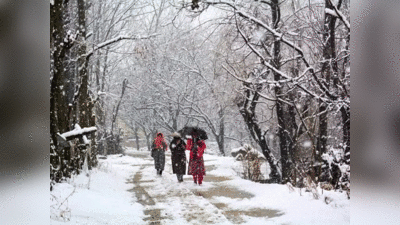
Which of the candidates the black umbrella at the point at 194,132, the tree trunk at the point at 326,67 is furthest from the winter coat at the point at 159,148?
the tree trunk at the point at 326,67

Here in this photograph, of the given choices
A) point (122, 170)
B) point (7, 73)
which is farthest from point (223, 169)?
point (7, 73)

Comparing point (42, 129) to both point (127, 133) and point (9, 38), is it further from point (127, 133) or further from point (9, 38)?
point (127, 133)

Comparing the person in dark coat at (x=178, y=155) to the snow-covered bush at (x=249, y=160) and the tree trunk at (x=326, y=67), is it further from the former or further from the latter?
the tree trunk at (x=326, y=67)

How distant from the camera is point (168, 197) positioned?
146 inches

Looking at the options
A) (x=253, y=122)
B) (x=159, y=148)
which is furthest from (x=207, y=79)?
(x=159, y=148)

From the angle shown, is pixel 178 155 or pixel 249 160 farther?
pixel 249 160

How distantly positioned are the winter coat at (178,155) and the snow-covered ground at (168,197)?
2.9 inches

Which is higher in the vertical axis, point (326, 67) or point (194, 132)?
point (326, 67)

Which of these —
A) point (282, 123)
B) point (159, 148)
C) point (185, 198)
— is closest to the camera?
point (159, 148)

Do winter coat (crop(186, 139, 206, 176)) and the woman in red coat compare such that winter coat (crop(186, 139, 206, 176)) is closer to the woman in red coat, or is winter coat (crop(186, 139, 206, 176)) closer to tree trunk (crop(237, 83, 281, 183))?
the woman in red coat

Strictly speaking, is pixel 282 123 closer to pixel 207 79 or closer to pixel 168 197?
pixel 207 79

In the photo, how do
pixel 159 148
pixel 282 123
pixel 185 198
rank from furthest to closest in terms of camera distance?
1. pixel 282 123
2. pixel 185 198
3. pixel 159 148

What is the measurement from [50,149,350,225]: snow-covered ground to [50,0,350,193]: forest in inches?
7.6

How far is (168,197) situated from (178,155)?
595mm
